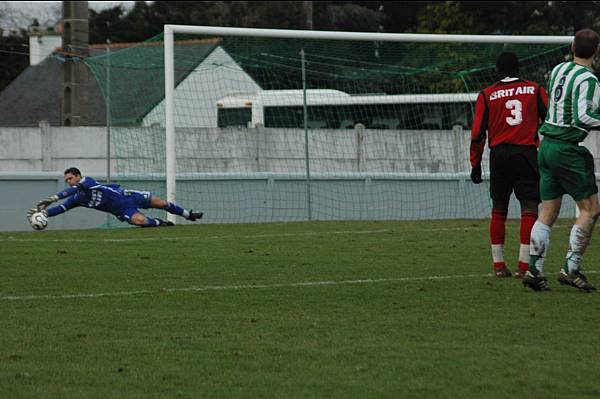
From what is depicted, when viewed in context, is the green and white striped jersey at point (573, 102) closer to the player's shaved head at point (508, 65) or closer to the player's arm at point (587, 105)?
the player's arm at point (587, 105)

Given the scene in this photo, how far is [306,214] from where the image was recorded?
75.8 ft

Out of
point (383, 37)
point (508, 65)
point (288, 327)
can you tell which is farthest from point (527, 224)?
point (383, 37)

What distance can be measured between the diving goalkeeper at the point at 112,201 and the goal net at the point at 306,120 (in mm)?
487

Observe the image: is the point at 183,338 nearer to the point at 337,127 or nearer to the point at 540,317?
the point at 540,317

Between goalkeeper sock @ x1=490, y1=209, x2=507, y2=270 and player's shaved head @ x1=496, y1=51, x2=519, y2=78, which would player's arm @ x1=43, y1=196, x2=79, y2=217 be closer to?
goalkeeper sock @ x1=490, y1=209, x2=507, y2=270

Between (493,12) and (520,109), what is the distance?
164 feet

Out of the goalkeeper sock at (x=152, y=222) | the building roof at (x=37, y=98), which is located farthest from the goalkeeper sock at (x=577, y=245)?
the building roof at (x=37, y=98)

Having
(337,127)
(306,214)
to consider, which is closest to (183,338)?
(306,214)

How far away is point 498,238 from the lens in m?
10.5

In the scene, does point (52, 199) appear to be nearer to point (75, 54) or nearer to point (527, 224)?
point (75, 54)

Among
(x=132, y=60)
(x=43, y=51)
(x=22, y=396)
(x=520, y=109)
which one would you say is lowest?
(x=22, y=396)

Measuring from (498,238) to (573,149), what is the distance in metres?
1.68

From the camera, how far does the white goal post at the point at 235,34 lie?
62.4 feet

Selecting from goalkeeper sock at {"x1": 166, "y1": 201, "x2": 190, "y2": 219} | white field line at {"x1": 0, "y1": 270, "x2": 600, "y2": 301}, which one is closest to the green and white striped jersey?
white field line at {"x1": 0, "y1": 270, "x2": 600, "y2": 301}
